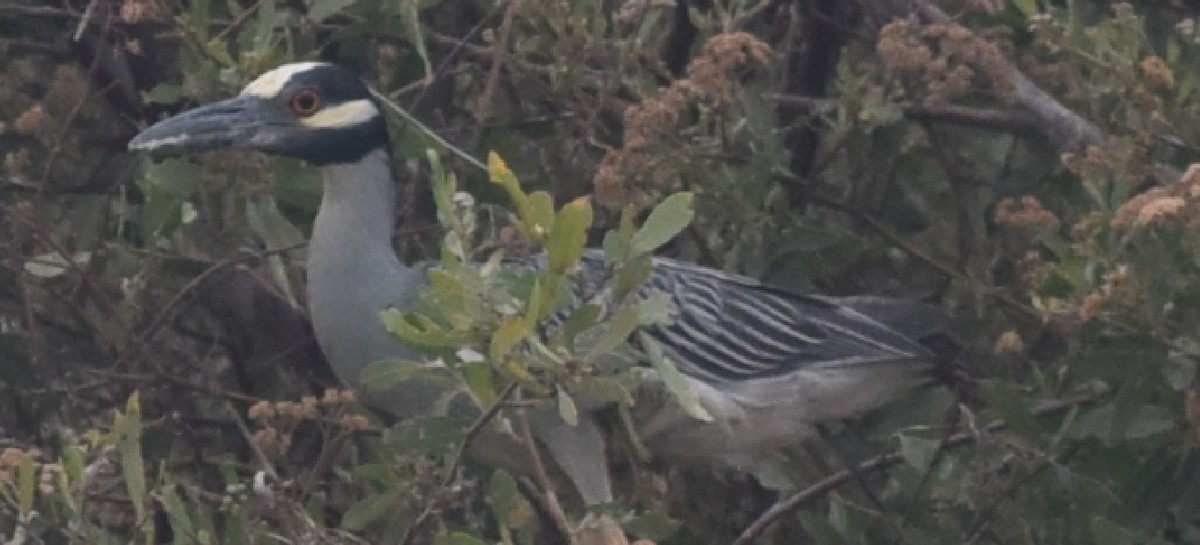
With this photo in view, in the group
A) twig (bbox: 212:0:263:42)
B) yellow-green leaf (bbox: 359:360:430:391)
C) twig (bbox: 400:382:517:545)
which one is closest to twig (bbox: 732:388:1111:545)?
twig (bbox: 400:382:517:545)

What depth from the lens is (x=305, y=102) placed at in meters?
3.35

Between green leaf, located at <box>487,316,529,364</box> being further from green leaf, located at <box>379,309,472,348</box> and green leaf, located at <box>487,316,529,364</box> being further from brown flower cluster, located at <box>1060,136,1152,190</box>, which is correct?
brown flower cluster, located at <box>1060,136,1152,190</box>

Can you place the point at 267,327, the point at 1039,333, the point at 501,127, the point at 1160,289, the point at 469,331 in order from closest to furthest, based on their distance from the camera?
1. the point at 469,331
2. the point at 1160,289
3. the point at 1039,333
4. the point at 501,127
5. the point at 267,327

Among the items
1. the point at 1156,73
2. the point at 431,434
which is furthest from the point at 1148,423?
the point at 431,434

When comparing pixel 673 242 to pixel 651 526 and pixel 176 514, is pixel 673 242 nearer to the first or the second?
pixel 651 526

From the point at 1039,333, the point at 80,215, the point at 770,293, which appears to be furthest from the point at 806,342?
the point at 80,215

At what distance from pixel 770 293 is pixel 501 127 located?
1.82ft

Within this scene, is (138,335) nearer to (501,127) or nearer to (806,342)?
(501,127)

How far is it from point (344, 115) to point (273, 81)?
0.19 m

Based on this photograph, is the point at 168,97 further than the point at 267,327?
No

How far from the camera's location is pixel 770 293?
3688 millimetres

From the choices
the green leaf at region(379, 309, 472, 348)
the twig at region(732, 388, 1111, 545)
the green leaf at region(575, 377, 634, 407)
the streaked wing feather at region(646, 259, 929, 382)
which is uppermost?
the green leaf at region(379, 309, 472, 348)

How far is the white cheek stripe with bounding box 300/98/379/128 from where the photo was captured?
3.38 metres

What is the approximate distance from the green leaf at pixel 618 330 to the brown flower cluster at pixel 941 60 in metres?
0.86
